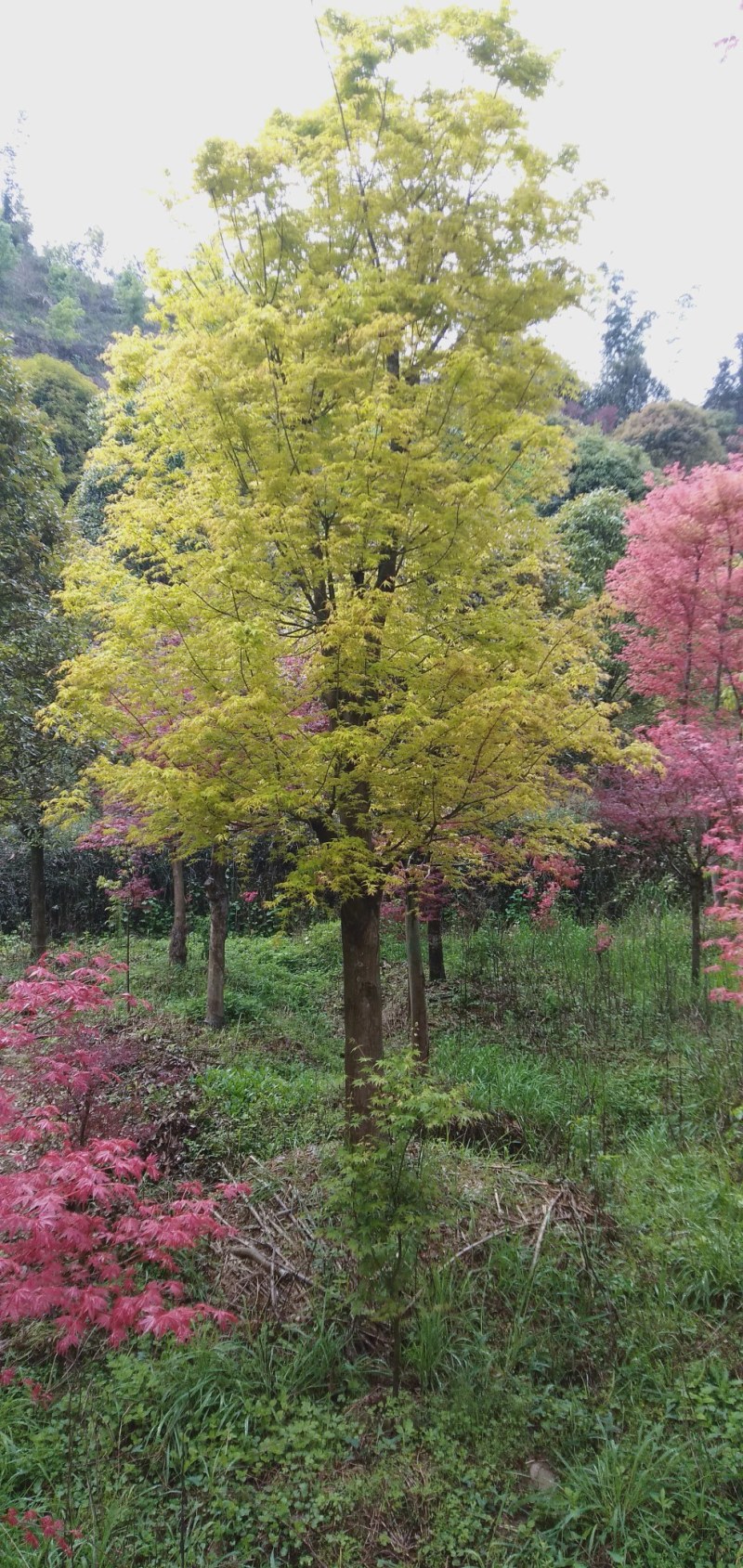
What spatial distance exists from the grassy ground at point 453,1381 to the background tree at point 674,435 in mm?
21371

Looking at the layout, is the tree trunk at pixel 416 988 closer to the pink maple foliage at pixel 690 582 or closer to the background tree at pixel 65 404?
the pink maple foliage at pixel 690 582

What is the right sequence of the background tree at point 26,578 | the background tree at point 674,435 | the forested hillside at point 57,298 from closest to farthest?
the background tree at point 26,578
the background tree at point 674,435
the forested hillside at point 57,298

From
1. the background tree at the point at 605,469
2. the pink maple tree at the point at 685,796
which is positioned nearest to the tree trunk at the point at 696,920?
the pink maple tree at the point at 685,796

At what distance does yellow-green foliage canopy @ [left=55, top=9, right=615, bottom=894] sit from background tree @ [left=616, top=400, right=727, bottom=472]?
2029 centimetres

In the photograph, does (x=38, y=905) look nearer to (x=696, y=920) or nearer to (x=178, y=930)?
(x=178, y=930)

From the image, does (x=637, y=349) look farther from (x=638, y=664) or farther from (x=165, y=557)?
(x=165, y=557)

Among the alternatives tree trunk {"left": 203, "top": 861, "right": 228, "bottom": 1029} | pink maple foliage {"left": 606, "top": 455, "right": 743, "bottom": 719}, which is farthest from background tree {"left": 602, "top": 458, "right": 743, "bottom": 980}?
tree trunk {"left": 203, "top": 861, "right": 228, "bottom": 1029}

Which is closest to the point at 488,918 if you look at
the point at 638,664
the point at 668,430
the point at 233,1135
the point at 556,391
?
the point at 638,664

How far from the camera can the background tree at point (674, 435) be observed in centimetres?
2214

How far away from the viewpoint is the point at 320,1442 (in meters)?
2.97

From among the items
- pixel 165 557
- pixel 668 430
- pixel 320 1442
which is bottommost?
pixel 320 1442

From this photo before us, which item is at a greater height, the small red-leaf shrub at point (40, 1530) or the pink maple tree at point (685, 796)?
the pink maple tree at point (685, 796)

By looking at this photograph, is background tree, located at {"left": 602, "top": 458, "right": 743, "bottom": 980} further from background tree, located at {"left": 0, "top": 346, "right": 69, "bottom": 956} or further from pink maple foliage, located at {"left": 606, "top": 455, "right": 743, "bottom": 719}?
background tree, located at {"left": 0, "top": 346, "right": 69, "bottom": 956}

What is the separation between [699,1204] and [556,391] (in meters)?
4.61
